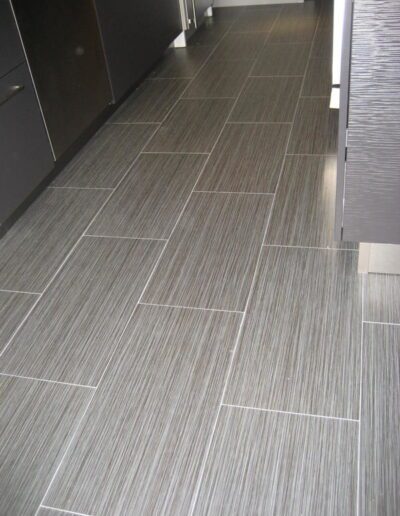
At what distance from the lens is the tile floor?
119cm

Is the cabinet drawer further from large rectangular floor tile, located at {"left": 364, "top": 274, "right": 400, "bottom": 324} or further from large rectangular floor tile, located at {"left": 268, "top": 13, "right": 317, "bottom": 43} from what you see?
large rectangular floor tile, located at {"left": 268, "top": 13, "right": 317, "bottom": 43}

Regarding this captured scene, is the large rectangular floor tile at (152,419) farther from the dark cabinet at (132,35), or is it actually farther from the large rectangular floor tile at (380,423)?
the dark cabinet at (132,35)

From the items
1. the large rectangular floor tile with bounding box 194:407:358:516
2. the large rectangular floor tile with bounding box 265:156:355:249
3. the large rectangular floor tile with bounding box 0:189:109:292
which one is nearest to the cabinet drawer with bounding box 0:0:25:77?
the large rectangular floor tile with bounding box 0:189:109:292

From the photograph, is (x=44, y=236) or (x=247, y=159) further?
(x=247, y=159)

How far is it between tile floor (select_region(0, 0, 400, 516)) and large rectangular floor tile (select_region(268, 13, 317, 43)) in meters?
1.22

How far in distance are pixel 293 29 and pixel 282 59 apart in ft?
1.94

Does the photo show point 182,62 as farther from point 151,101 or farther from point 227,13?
point 227,13

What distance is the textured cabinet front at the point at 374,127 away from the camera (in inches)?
48.0

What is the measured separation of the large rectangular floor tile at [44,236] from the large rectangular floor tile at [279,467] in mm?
808

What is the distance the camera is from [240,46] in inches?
139

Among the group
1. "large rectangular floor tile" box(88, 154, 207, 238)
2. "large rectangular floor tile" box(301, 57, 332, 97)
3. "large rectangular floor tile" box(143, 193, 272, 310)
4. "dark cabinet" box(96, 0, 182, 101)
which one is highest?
"dark cabinet" box(96, 0, 182, 101)

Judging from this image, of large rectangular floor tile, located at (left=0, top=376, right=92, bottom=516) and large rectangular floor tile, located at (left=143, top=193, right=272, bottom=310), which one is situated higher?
large rectangular floor tile, located at (left=0, top=376, right=92, bottom=516)

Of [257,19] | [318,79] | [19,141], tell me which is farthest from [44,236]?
[257,19]

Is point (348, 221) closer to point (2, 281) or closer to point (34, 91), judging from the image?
point (2, 281)
